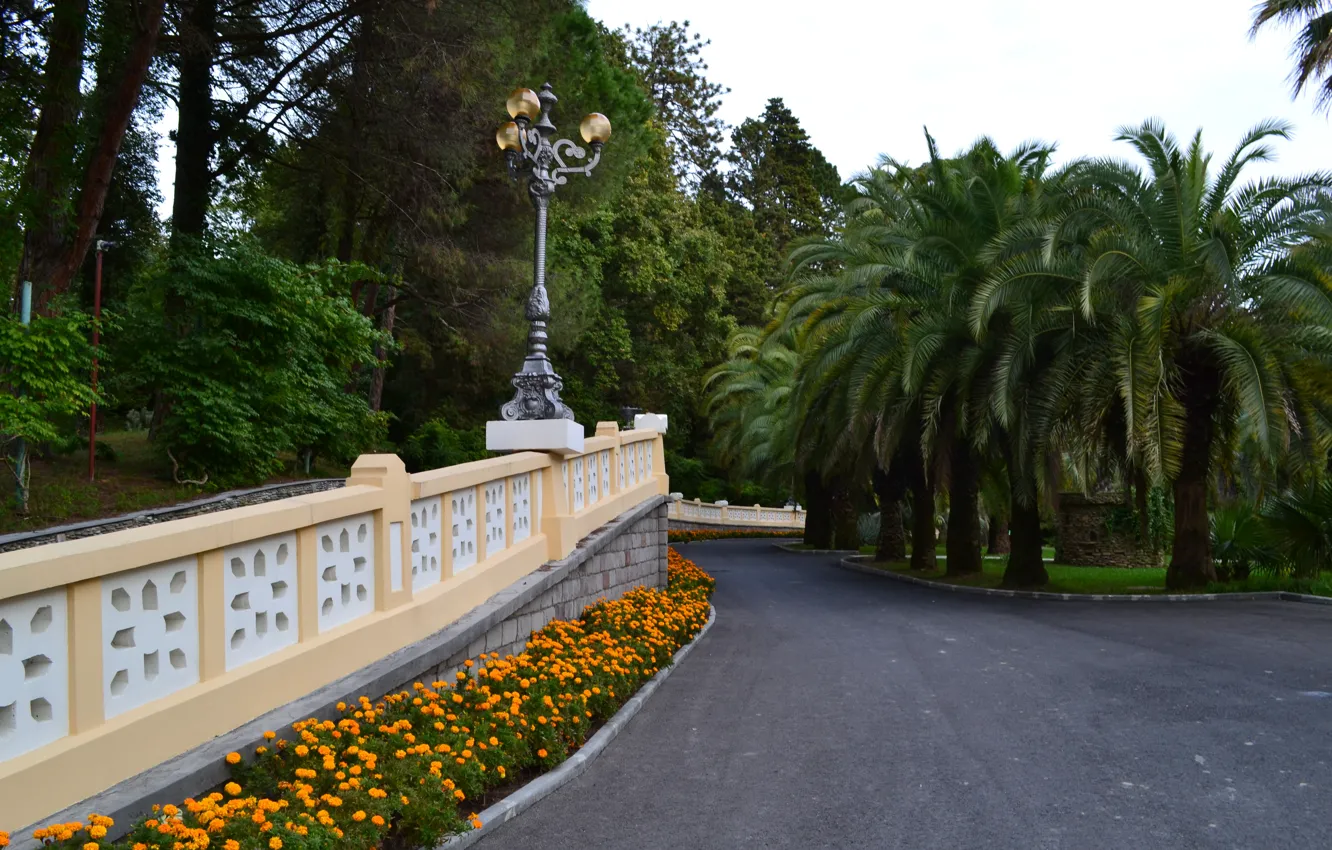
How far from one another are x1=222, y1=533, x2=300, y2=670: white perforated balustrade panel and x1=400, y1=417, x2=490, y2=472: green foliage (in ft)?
73.8

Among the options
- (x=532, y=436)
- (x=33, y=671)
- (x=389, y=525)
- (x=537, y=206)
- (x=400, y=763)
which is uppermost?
(x=537, y=206)

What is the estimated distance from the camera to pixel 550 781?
6.24 meters

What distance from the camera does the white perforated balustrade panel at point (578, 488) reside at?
37.5 feet

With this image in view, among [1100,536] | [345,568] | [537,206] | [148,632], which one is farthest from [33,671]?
[1100,536]

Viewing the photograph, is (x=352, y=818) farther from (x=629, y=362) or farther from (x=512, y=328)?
(x=629, y=362)

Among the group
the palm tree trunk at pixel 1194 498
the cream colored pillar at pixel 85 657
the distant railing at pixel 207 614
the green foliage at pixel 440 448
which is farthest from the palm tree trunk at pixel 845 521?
the cream colored pillar at pixel 85 657

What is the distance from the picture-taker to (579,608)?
1095 centimetres

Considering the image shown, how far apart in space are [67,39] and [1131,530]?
24804 mm

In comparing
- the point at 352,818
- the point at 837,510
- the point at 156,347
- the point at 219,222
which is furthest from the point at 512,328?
the point at 352,818

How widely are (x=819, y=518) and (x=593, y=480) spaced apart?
89.5ft

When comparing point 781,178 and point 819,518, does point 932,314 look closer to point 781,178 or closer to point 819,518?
point 819,518

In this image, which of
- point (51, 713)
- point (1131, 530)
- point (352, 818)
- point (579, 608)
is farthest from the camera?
point (1131, 530)

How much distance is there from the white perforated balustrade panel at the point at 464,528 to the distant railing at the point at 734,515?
1335 inches

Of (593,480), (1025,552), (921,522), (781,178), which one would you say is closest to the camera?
(593,480)
